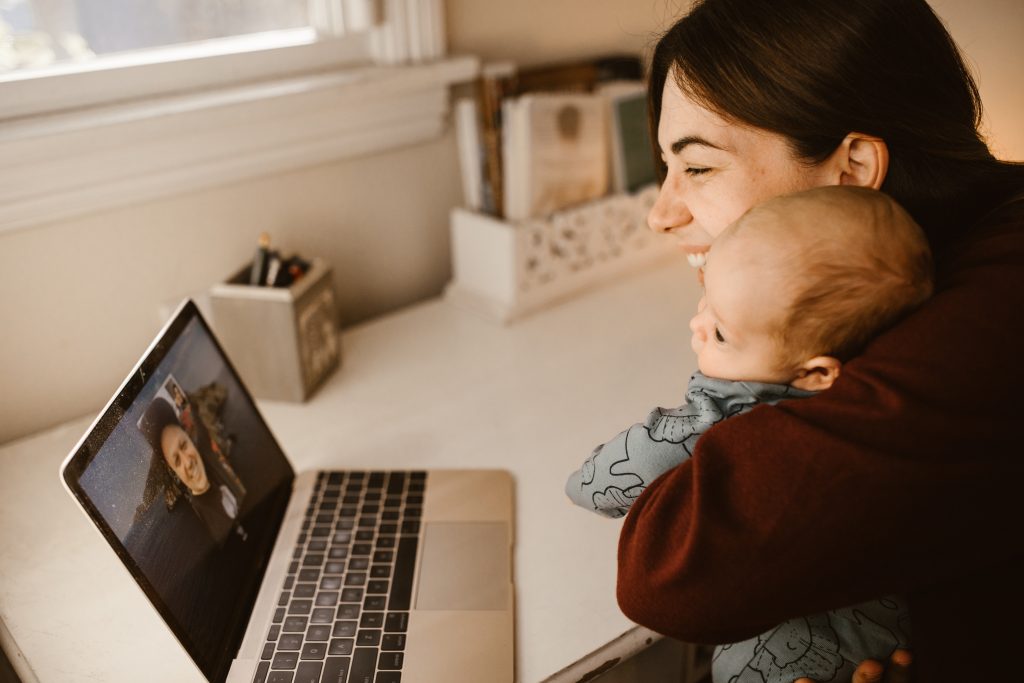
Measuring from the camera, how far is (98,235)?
1.08 meters

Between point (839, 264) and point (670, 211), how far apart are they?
0.30 m

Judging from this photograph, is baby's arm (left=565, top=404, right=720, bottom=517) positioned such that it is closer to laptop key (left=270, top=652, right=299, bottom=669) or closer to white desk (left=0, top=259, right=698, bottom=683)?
white desk (left=0, top=259, right=698, bottom=683)

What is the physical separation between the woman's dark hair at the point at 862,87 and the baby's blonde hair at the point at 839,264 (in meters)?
0.13

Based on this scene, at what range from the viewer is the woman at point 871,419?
1.89 feet

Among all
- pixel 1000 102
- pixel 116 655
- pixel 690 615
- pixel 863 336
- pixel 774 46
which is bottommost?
pixel 116 655

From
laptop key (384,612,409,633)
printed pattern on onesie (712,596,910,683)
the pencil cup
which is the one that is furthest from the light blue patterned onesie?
the pencil cup

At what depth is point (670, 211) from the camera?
0.90 m

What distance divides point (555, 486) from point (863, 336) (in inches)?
17.2

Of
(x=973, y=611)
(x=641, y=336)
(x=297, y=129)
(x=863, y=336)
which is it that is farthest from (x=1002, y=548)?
(x=297, y=129)

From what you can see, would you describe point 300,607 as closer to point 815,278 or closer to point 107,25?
point 815,278

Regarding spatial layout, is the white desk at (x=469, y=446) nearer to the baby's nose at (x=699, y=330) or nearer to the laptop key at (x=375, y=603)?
the laptop key at (x=375, y=603)

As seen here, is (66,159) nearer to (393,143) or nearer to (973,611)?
(393,143)

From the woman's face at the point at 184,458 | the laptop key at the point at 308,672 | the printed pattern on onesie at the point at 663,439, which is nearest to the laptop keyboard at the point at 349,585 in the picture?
the laptop key at the point at 308,672

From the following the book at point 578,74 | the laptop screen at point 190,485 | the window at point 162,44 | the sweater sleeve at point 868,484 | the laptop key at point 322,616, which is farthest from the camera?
the book at point 578,74
